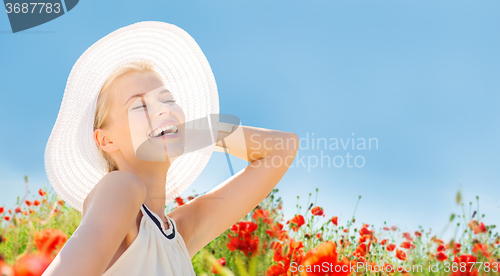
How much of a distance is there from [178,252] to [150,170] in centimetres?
37

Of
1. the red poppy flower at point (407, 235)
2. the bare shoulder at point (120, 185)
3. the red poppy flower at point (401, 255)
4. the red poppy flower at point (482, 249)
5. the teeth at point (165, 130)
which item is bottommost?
the red poppy flower at point (401, 255)

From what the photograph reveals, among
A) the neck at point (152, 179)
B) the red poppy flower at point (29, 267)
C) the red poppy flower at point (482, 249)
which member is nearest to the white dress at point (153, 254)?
the neck at point (152, 179)

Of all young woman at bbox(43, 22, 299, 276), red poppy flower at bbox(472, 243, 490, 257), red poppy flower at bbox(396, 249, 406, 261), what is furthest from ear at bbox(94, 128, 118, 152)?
red poppy flower at bbox(472, 243, 490, 257)

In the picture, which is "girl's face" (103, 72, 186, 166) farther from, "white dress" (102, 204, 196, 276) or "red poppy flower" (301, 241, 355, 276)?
"red poppy flower" (301, 241, 355, 276)

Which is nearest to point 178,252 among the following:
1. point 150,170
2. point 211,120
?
point 150,170

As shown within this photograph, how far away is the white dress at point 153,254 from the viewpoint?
4.06ft

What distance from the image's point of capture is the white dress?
124 centimetres

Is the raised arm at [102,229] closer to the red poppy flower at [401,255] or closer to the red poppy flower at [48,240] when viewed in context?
the red poppy flower at [48,240]

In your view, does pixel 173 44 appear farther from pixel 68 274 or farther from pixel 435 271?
pixel 435 271

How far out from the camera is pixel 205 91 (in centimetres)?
206

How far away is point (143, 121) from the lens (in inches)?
58.2

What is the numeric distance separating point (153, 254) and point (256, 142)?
84cm

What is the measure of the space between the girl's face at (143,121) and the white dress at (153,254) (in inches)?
9.7

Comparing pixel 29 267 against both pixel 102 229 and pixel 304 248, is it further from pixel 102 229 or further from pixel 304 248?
pixel 304 248
